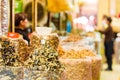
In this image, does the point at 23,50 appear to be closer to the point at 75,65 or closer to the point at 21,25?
the point at 75,65

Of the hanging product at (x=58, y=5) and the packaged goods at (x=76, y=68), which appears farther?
the hanging product at (x=58, y=5)

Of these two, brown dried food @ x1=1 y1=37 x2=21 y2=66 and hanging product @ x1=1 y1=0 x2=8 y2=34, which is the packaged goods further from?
hanging product @ x1=1 y1=0 x2=8 y2=34

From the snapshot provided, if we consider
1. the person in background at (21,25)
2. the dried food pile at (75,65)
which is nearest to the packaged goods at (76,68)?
the dried food pile at (75,65)

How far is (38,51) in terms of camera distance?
2.19m

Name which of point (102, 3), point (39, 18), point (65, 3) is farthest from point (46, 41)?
point (102, 3)

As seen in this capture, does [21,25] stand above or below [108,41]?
above

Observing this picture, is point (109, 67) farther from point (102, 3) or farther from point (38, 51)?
point (38, 51)

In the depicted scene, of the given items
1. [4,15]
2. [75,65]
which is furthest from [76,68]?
[4,15]

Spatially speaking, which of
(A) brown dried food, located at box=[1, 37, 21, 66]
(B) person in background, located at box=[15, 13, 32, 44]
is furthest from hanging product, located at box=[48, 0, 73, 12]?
(A) brown dried food, located at box=[1, 37, 21, 66]

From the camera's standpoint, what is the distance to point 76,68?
8.66 feet

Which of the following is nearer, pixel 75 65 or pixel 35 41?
pixel 35 41

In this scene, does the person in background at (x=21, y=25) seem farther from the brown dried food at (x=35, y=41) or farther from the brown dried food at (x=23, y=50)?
the brown dried food at (x=35, y=41)

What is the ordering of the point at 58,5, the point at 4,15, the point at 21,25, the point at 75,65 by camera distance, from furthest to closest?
1. the point at 58,5
2. the point at 21,25
3. the point at 4,15
4. the point at 75,65

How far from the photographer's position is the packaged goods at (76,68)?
2603 mm
